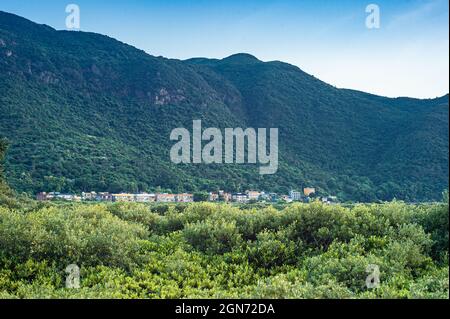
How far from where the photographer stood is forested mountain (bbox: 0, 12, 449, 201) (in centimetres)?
5997

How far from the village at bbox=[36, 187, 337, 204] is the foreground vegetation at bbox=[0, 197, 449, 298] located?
3490 centimetres

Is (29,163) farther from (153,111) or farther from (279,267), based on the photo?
(279,267)

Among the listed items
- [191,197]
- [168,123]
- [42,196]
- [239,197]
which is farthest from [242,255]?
[168,123]

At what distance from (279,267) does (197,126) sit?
79824mm

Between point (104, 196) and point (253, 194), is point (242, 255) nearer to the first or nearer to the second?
point (104, 196)

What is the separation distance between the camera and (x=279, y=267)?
8250mm

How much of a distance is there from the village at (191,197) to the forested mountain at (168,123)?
2.53 m

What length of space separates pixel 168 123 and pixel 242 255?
254 ft

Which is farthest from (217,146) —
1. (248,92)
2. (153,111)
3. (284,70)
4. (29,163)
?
(284,70)

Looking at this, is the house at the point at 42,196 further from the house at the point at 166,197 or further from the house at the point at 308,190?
the house at the point at 308,190

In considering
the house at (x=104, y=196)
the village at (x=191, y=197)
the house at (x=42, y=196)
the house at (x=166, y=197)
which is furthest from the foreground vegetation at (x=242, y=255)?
the house at (x=166, y=197)

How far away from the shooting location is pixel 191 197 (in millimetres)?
55938
